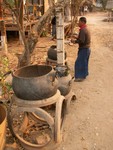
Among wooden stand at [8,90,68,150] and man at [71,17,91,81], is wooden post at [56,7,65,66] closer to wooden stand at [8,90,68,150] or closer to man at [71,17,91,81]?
man at [71,17,91,81]

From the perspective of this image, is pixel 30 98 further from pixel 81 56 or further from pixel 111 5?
pixel 111 5

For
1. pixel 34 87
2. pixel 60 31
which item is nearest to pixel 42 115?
pixel 34 87

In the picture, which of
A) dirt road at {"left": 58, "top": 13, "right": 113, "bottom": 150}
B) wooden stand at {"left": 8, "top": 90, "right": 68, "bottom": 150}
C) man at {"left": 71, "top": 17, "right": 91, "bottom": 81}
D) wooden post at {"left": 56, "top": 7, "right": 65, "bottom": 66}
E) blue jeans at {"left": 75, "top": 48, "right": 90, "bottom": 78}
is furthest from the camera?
blue jeans at {"left": 75, "top": 48, "right": 90, "bottom": 78}

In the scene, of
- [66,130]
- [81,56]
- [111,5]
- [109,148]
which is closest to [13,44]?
[81,56]

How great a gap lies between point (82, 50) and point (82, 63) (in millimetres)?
440

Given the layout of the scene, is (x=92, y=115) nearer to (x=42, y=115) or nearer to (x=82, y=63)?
(x=42, y=115)

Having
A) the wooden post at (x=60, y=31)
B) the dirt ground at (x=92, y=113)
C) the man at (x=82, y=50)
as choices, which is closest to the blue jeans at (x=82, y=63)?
the man at (x=82, y=50)

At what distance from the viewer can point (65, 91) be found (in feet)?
17.9

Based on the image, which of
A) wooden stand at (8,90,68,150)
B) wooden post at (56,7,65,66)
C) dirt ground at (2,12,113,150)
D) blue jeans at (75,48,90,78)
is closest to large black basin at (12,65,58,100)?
wooden stand at (8,90,68,150)

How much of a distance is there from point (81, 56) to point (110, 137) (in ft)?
11.1

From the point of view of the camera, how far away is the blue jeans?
292 inches

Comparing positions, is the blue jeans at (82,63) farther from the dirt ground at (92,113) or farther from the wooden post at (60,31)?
the wooden post at (60,31)

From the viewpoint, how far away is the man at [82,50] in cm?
711

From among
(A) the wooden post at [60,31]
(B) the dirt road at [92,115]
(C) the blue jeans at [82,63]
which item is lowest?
(B) the dirt road at [92,115]
